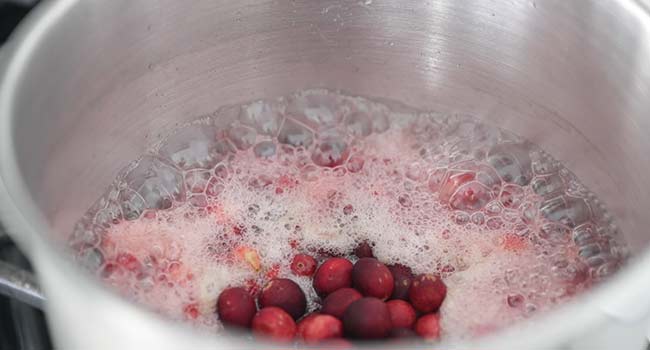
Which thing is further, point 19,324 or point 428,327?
point 19,324

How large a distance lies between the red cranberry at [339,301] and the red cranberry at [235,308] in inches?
2.7

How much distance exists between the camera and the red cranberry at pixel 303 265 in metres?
0.80

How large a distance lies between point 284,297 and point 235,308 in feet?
0.16

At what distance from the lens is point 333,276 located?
2.51 feet

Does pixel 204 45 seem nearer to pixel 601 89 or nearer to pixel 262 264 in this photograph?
pixel 262 264

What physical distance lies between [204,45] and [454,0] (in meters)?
0.27

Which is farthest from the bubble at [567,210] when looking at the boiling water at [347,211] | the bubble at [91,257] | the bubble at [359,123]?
the bubble at [91,257]

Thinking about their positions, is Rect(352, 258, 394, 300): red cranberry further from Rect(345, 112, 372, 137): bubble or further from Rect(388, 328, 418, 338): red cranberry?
Rect(345, 112, 372, 137): bubble

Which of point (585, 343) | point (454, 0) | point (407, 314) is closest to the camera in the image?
point (585, 343)

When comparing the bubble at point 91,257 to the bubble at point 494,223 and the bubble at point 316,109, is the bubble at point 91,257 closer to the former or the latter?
the bubble at point 316,109

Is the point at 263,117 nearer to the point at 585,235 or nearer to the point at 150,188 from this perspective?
the point at 150,188

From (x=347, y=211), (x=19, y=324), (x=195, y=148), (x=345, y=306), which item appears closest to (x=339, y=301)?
(x=345, y=306)

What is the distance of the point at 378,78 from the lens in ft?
2.93

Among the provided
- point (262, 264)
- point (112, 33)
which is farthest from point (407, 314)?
point (112, 33)
